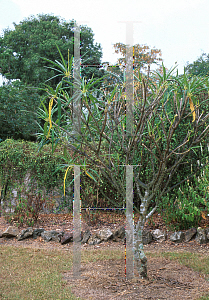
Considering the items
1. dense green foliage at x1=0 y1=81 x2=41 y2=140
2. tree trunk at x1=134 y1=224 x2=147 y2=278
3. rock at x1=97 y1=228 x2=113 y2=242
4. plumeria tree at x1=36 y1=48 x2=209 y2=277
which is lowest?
rock at x1=97 y1=228 x2=113 y2=242

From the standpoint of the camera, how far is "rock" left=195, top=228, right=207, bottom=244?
418 centimetres

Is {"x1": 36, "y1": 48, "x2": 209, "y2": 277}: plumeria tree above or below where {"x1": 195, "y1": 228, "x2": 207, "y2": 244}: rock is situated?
above

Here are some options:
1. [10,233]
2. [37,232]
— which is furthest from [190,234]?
[10,233]

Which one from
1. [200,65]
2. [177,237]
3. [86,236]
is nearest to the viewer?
[177,237]

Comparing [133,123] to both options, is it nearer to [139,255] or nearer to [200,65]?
[139,255]

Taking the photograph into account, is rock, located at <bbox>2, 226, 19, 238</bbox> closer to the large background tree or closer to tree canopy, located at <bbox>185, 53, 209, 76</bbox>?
the large background tree

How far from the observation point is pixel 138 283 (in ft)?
8.91

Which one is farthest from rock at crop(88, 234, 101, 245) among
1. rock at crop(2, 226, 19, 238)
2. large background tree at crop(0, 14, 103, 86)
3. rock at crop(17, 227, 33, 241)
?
large background tree at crop(0, 14, 103, 86)

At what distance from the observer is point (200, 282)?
111 inches

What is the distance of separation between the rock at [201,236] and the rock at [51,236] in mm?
2110

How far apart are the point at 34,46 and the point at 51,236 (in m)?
12.7

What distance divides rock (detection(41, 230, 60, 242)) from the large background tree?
9.87 meters

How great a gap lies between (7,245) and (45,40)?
41.0ft

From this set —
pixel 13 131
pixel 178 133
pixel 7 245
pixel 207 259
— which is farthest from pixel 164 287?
pixel 13 131
